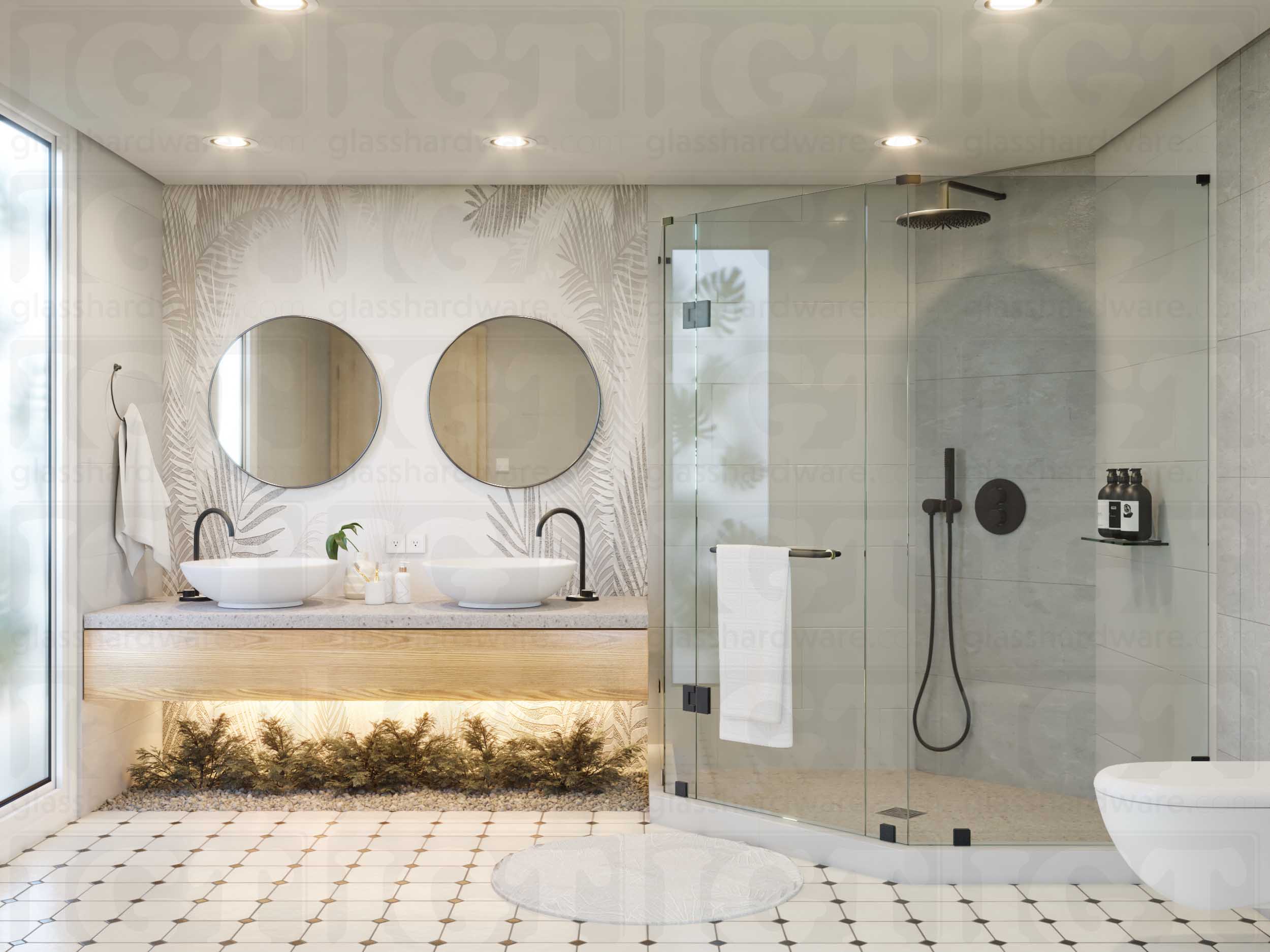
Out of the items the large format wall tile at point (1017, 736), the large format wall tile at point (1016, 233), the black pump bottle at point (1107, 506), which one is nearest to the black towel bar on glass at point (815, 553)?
the large format wall tile at point (1017, 736)

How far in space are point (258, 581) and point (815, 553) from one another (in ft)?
6.42

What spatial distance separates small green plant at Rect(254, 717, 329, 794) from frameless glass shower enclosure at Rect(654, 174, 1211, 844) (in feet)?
5.80

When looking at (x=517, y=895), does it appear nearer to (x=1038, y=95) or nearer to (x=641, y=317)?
(x=641, y=317)

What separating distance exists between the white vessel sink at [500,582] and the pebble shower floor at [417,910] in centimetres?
80

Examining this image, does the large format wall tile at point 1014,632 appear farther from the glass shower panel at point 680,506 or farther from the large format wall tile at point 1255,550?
the glass shower panel at point 680,506

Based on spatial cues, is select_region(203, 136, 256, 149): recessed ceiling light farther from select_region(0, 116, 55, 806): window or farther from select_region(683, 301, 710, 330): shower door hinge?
select_region(683, 301, 710, 330): shower door hinge

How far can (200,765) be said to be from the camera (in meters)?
3.96

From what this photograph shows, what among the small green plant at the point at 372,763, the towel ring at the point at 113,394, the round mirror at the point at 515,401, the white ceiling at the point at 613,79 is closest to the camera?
the white ceiling at the point at 613,79

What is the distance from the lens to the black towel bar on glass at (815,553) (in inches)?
125

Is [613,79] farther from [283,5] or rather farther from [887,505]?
[887,505]

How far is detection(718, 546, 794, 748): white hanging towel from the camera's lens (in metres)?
3.26

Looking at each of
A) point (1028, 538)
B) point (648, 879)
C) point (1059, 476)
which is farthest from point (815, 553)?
point (648, 879)

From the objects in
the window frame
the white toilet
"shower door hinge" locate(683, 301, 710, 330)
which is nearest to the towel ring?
the window frame

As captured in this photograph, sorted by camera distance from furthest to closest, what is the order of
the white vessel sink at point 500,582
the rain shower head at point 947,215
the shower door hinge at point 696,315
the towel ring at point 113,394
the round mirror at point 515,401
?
the round mirror at point 515,401, the towel ring at point 113,394, the white vessel sink at point 500,582, the shower door hinge at point 696,315, the rain shower head at point 947,215
